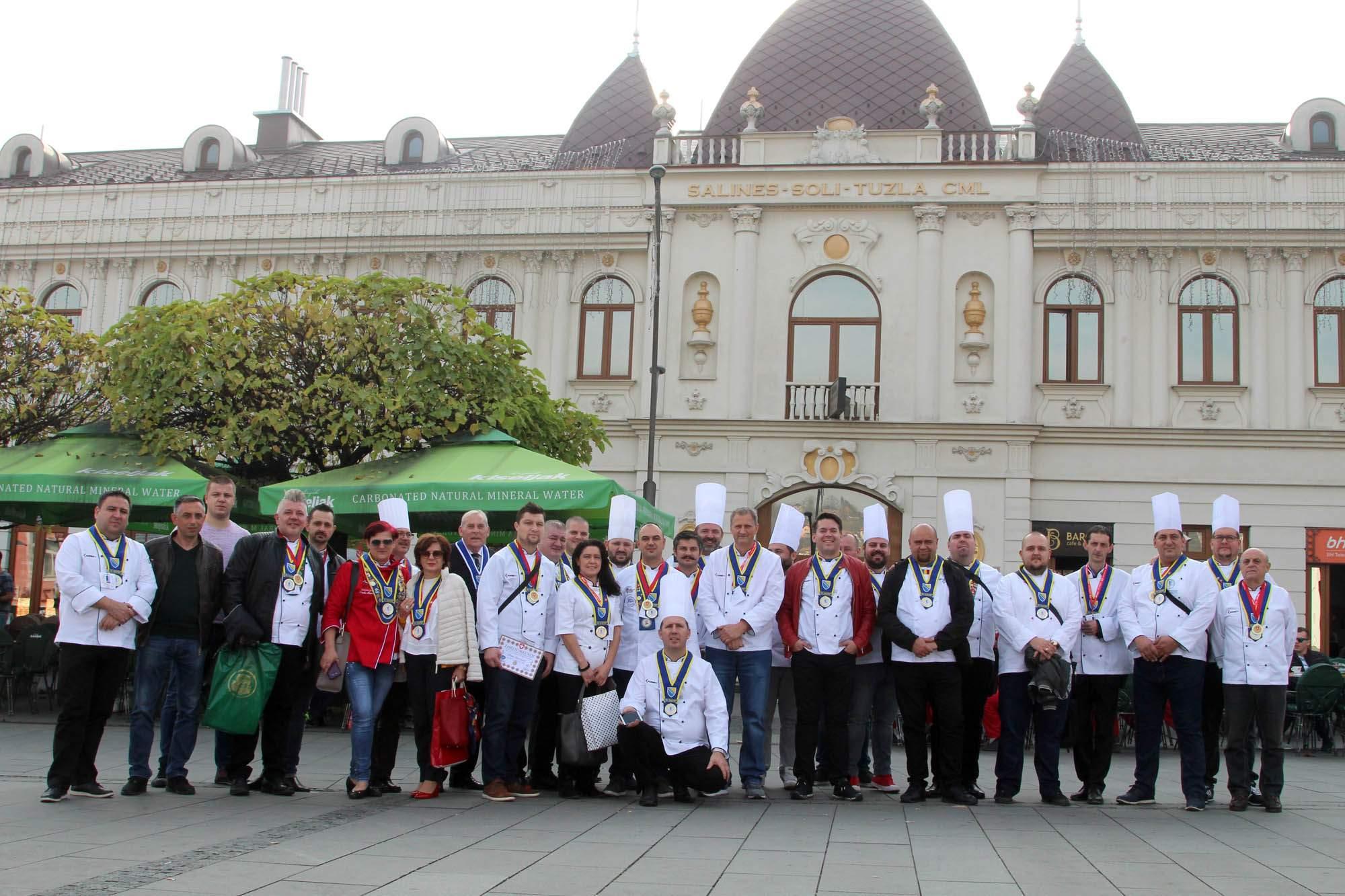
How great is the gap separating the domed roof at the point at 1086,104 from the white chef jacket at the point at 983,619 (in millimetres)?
21821

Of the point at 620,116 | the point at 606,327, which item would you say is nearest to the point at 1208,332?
the point at 606,327

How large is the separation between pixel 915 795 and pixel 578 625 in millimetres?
2659

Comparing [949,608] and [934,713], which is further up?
[949,608]

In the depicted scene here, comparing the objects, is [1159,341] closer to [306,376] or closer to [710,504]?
[306,376]

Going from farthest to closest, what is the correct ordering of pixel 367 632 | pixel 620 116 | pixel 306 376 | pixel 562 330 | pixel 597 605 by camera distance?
pixel 620 116, pixel 562 330, pixel 306 376, pixel 597 605, pixel 367 632

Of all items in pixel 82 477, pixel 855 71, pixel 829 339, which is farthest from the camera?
pixel 855 71

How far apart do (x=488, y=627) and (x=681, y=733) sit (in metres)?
1.51

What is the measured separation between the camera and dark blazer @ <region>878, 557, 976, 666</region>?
939cm

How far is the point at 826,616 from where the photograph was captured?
970 cm

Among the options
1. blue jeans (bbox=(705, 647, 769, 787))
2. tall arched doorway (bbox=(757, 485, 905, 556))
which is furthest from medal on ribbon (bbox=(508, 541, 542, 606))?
tall arched doorway (bbox=(757, 485, 905, 556))

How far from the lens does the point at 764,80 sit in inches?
1136

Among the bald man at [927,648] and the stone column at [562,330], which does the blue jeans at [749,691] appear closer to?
the bald man at [927,648]

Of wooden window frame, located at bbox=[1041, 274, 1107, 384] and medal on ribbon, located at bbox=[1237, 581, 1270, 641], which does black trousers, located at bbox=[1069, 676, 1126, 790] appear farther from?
wooden window frame, located at bbox=[1041, 274, 1107, 384]

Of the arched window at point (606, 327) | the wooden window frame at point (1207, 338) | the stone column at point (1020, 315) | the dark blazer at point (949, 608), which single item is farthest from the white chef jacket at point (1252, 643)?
the arched window at point (606, 327)
